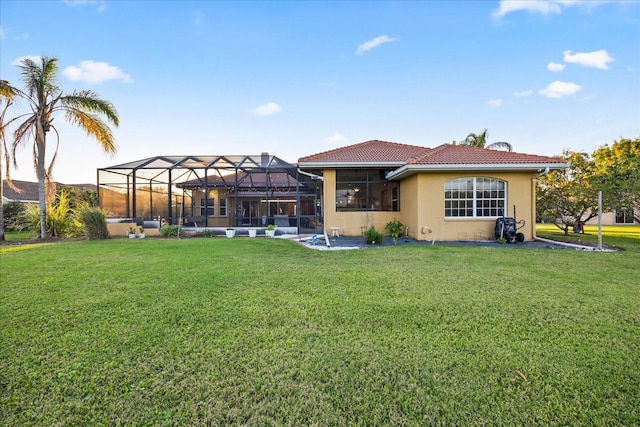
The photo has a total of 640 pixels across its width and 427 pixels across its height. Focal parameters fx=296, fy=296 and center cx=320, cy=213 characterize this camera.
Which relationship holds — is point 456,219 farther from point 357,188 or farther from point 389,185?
point 357,188

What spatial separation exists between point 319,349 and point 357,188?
41.4ft

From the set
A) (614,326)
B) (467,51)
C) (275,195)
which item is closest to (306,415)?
(614,326)

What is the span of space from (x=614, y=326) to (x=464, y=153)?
11.4 metres

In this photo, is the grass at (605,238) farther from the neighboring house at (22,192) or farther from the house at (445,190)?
the neighboring house at (22,192)

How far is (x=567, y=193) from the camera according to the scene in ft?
54.2

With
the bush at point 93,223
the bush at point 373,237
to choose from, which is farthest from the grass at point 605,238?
the bush at point 93,223

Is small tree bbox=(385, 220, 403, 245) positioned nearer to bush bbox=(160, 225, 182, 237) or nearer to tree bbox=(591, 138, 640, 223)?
tree bbox=(591, 138, 640, 223)

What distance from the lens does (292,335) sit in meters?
3.64

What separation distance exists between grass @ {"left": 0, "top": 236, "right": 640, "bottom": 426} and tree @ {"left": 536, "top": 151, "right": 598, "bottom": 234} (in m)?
12.6

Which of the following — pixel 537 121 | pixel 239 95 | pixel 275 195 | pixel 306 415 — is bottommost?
pixel 306 415

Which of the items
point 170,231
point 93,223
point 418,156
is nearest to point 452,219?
point 418,156

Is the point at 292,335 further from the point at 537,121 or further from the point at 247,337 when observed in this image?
the point at 537,121

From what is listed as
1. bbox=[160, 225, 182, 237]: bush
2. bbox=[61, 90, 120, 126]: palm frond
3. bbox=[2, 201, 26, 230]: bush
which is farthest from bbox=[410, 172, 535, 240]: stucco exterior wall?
bbox=[2, 201, 26, 230]: bush

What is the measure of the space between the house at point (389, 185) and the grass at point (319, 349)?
6.82 metres
